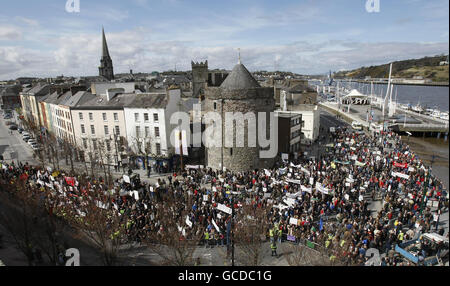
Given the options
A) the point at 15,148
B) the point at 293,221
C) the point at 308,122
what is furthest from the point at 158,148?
the point at 15,148

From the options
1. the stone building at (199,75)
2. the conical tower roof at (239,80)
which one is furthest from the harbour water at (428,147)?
the stone building at (199,75)

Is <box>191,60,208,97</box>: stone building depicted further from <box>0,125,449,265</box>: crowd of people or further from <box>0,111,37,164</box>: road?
<box>0,125,449,265</box>: crowd of people

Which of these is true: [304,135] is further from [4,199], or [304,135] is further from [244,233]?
[4,199]

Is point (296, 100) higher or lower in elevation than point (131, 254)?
higher

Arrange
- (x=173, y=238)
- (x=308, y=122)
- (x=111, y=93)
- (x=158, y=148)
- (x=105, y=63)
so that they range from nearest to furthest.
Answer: (x=173, y=238) → (x=158, y=148) → (x=111, y=93) → (x=308, y=122) → (x=105, y=63)

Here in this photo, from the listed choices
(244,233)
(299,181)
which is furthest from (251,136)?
(244,233)

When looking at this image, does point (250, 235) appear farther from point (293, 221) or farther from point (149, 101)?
point (149, 101)
